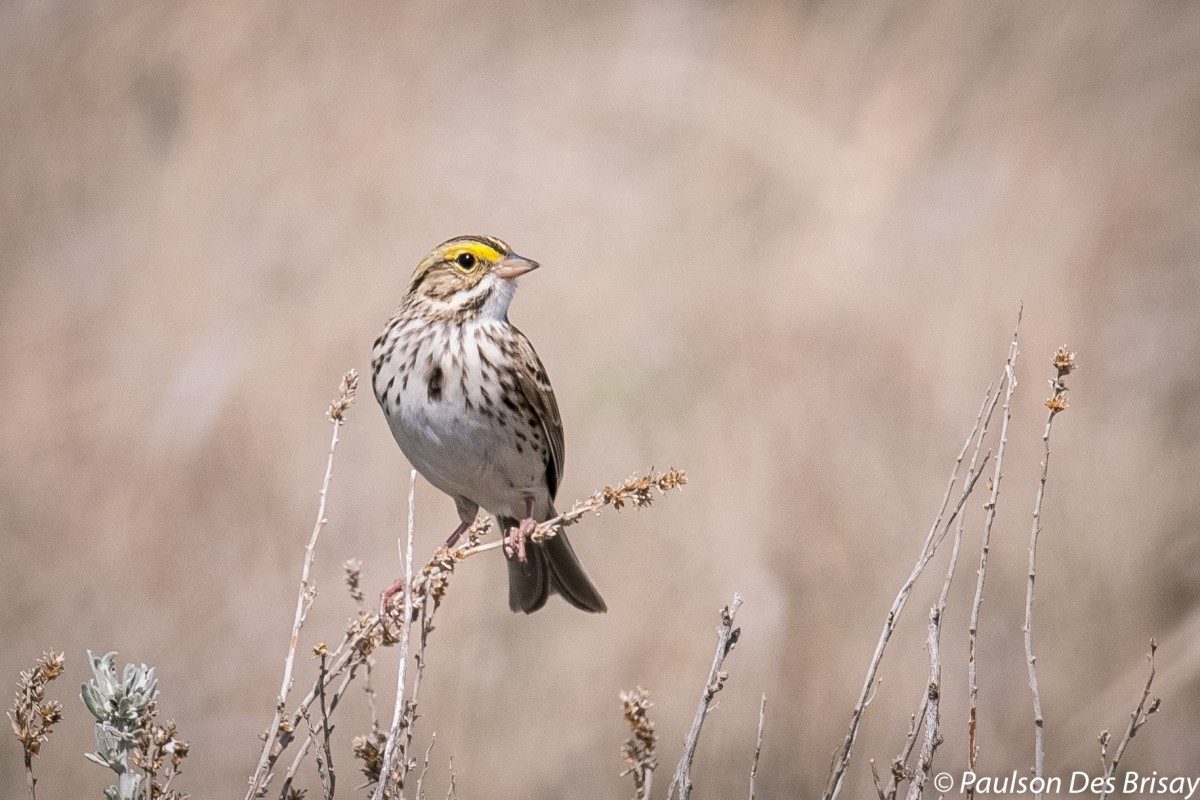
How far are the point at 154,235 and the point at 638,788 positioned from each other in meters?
5.77

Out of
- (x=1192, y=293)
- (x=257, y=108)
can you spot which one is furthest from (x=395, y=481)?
(x=1192, y=293)

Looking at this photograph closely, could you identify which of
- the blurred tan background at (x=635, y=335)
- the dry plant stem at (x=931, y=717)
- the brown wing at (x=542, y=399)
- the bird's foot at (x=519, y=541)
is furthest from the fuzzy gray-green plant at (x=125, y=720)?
the blurred tan background at (x=635, y=335)

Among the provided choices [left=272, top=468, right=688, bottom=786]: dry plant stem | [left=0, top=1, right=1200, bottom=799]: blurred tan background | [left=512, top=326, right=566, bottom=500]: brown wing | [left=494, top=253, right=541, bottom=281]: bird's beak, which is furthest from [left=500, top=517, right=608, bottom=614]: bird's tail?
[left=272, top=468, right=688, bottom=786]: dry plant stem

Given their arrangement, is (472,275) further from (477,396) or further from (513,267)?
(477,396)

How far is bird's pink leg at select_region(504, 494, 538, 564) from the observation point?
364 centimetres

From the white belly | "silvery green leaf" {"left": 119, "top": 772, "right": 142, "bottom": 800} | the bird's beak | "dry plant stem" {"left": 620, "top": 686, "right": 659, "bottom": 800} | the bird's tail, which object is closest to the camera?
"dry plant stem" {"left": 620, "top": 686, "right": 659, "bottom": 800}

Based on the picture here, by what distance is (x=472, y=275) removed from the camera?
4625mm

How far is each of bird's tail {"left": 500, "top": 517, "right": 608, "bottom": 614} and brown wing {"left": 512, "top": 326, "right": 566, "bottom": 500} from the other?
245 millimetres

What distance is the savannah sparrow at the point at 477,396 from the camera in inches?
175

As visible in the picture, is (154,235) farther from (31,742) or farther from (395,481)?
(31,742)

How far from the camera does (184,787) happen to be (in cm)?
617

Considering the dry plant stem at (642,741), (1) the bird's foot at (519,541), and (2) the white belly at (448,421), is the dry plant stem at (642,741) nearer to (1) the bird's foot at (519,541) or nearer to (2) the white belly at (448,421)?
(1) the bird's foot at (519,541)

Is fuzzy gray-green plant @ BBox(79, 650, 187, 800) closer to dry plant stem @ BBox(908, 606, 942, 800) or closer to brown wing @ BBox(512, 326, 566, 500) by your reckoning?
dry plant stem @ BBox(908, 606, 942, 800)

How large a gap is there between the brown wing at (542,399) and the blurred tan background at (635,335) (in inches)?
64.0
